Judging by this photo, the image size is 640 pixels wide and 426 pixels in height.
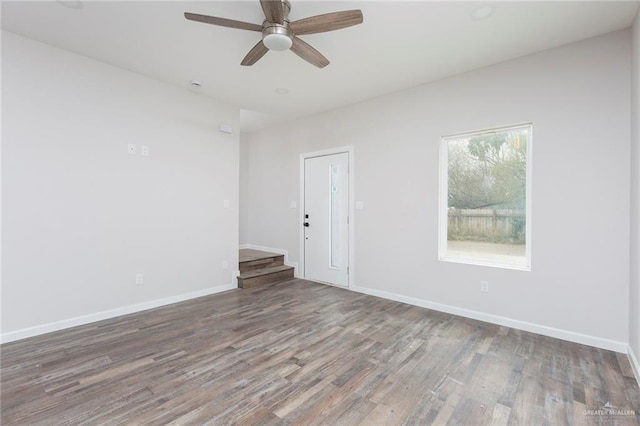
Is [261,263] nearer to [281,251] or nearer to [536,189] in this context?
[281,251]

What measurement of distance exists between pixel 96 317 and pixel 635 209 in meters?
5.19

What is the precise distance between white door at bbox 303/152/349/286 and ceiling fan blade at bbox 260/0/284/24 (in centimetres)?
268

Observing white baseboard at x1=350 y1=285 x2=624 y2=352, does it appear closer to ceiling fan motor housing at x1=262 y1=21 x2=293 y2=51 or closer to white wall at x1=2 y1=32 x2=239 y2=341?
white wall at x1=2 y1=32 x2=239 y2=341

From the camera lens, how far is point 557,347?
8.89ft

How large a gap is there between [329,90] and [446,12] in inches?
71.8

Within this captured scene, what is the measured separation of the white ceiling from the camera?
2.36 m

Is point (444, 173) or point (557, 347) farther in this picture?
point (444, 173)

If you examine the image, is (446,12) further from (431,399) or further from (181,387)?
(181,387)

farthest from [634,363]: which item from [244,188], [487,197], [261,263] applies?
[244,188]

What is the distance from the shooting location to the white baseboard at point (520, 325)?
Result: 105 inches

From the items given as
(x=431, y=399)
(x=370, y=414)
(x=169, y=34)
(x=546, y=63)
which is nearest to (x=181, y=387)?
(x=370, y=414)

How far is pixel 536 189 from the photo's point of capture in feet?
9.88

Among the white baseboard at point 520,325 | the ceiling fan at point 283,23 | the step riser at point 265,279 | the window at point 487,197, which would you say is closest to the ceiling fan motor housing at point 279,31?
the ceiling fan at point 283,23

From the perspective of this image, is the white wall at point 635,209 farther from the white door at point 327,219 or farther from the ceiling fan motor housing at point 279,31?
the white door at point 327,219
